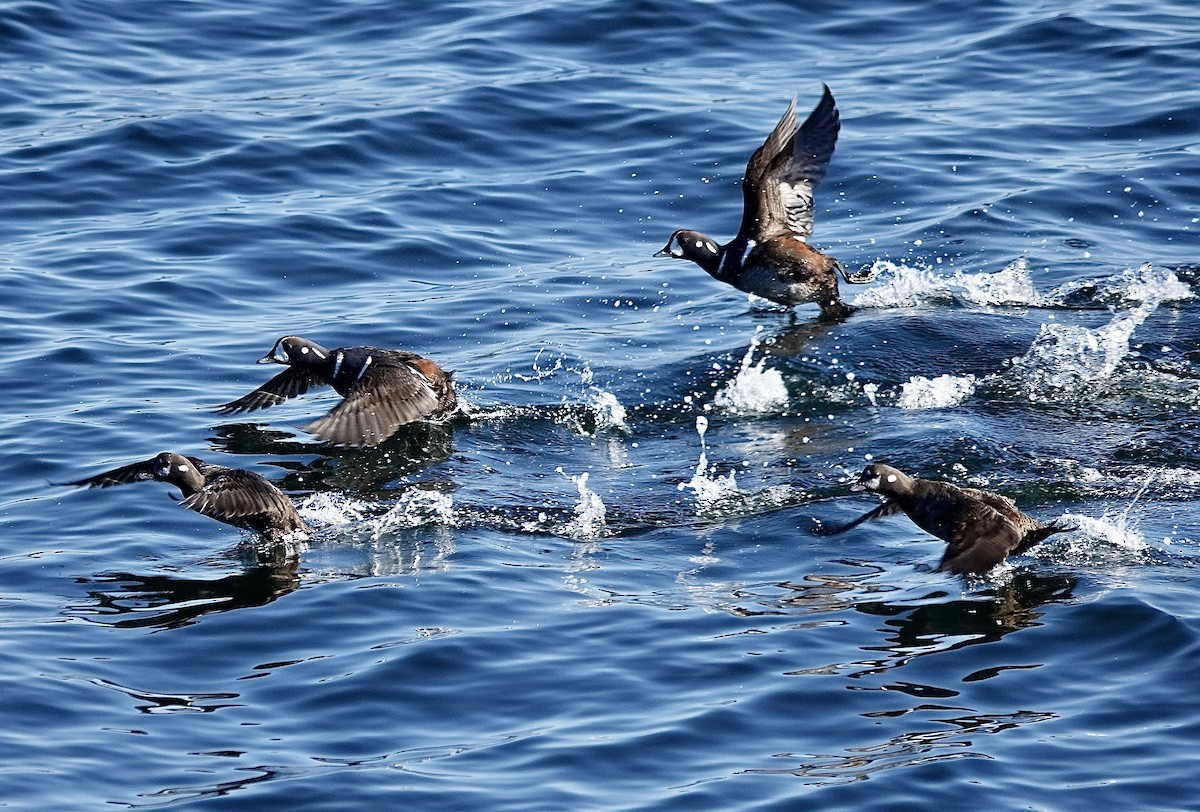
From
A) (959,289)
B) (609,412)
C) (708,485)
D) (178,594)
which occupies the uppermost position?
(959,289)

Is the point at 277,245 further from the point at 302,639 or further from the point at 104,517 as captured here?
the point at 302,639

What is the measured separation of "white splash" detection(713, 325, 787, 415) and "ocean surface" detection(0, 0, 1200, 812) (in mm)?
26

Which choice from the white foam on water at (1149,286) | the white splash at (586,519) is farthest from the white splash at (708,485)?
the white foam on water at (1149,286)

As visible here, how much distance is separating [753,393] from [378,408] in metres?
2.32

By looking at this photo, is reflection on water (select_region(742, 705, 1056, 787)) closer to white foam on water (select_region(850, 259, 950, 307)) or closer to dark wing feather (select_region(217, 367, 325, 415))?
Result: dark wing feather (select_region(217, 367, 325, 415))

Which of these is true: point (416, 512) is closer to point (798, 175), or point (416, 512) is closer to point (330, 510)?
point (330, 510)

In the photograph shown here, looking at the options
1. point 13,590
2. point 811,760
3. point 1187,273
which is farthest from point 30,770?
point 1187,273

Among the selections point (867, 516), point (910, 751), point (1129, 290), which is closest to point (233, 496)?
point (867, 516)

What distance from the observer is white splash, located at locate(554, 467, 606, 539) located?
885 cm

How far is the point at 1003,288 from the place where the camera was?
12.1 m

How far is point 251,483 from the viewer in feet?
28.9

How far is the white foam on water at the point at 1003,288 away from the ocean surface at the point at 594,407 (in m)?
0.04

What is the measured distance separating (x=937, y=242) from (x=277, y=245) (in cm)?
532

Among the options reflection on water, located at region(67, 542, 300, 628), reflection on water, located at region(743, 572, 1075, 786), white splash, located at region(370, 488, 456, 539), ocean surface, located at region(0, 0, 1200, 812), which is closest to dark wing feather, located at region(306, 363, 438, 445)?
ocean surface, located at region(0, 0, 1200, 812)
